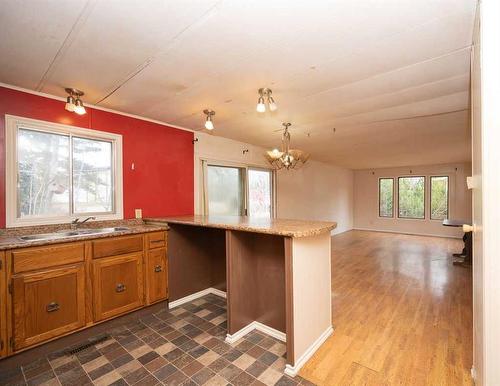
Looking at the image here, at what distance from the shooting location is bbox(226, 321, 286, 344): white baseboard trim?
2.09 meters

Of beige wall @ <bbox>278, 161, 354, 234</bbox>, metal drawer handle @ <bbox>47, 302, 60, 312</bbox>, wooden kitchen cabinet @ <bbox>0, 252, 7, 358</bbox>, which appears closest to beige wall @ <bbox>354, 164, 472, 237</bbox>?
beige wall @ <bbox>278, 161, 354, 234</bbox>

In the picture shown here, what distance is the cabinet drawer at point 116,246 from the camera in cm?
217

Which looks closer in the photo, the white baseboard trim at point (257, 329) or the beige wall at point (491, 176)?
the beige wall at point (491, 176)

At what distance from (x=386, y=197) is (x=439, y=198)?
140cm

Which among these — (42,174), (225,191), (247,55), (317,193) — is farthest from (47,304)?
(317,193)

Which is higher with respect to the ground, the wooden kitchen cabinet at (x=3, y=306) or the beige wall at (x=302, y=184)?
the beige wall at (x=302, y=184)

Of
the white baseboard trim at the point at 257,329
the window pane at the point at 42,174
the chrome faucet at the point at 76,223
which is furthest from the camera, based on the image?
the chrome faucet at the point at 76,223

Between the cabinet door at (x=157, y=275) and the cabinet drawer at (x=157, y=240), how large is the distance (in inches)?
2.1

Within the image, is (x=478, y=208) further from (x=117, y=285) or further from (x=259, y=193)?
(x=259, y=193)

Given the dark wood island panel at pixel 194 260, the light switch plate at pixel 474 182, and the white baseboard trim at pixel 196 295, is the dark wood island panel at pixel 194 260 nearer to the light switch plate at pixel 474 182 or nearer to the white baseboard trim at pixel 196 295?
the white baseboard trim at pixel 196 295

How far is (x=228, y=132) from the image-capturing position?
3.69m

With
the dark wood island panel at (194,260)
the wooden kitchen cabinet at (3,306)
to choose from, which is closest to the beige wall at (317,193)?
the dark wood island panel at (194,260)

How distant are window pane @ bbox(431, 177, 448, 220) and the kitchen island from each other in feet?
22.6

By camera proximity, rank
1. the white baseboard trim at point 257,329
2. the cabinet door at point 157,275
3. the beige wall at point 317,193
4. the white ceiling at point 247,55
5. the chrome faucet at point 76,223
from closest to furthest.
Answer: the white ceiling at point 247,55 → the white baseboard trim at point 257,329 → the chrome faucet at point 76,223 → the cabinet door at point 157,275 → the beige wall at point 317,193
